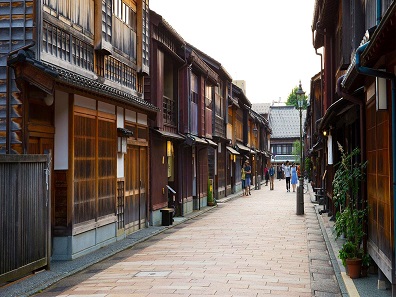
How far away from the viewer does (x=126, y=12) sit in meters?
20.3

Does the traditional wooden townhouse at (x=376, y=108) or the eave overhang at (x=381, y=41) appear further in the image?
the traditional wooden townhouse at (x=376, y=108)

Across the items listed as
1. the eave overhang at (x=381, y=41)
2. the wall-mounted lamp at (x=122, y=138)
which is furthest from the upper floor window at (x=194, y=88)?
the eave overhang at (x=381, y=41)

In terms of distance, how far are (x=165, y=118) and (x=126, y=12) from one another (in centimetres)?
656

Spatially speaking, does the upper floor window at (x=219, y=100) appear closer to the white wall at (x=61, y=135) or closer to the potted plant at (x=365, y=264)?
the white wall at (x=61, y=135)

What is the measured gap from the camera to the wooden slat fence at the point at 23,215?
10863 millimetres

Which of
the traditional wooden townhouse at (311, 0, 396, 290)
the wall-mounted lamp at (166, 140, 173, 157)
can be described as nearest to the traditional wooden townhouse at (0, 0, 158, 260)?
the wall-mounted lamp at (166, 140, 173, 157)

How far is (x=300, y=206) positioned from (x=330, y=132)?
6872 millimetres

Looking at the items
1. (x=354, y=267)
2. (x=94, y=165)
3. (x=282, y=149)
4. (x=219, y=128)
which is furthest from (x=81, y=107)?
(x=282, y=149)

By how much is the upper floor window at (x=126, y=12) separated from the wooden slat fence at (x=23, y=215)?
7.87 metres

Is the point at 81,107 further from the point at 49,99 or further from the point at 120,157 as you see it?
the point at 120,157

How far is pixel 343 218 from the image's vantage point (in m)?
12.4

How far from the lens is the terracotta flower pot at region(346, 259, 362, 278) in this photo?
38.8 feet

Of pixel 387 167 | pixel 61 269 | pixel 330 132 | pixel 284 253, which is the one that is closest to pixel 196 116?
pixel 330 132

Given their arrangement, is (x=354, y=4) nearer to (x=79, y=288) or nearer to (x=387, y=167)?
(x=387, y=167)
